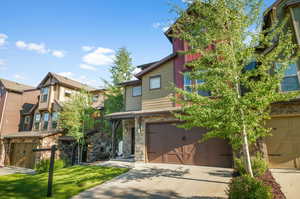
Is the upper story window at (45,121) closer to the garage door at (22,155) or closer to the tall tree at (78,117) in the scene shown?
the garage door at (22,155)

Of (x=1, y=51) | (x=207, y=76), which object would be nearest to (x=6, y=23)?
(x=1, y=51)

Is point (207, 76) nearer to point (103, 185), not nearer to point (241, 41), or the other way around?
point (241, 41)

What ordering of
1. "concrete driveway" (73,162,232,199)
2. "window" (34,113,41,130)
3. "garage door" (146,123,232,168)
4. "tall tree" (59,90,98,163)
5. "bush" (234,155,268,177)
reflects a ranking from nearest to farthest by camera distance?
"concrete driveway" (73,162,232,199)
"bush" (234,155,268,177)
"garage door" (146,123,232,168)
"tall tree" (59,90,98,163)
"window" (34,113,41,130)

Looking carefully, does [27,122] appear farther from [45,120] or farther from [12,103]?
[45,120]

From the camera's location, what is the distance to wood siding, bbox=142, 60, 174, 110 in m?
11.5

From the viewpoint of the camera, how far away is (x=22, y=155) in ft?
61.9

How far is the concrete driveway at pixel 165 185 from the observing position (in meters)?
5.66

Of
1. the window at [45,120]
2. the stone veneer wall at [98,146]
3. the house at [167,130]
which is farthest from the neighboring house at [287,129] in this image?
the window at [45,120]

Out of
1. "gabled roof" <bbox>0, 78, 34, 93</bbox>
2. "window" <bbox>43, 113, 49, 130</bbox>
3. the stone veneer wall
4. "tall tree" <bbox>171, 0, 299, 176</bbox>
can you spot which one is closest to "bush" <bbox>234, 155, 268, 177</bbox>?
"tall tree" <bbox>171, 0, 299, 176</bbox>

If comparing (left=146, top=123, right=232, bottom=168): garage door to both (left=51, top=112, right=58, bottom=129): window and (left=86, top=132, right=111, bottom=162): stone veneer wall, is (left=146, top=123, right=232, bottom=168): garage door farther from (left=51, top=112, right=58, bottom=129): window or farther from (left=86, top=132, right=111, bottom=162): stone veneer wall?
(left=51, top=112, right=58, bottom=129): window

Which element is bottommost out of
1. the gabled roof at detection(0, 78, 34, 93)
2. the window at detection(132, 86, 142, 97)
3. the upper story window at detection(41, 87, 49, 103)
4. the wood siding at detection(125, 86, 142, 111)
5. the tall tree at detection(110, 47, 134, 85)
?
the wood siding at detection(125, 86, 142, 111)

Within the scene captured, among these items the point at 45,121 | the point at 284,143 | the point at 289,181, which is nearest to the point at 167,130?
the point at 284,143

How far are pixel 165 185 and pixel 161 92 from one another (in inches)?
257

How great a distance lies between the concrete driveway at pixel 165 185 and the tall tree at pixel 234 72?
5.77 feet
